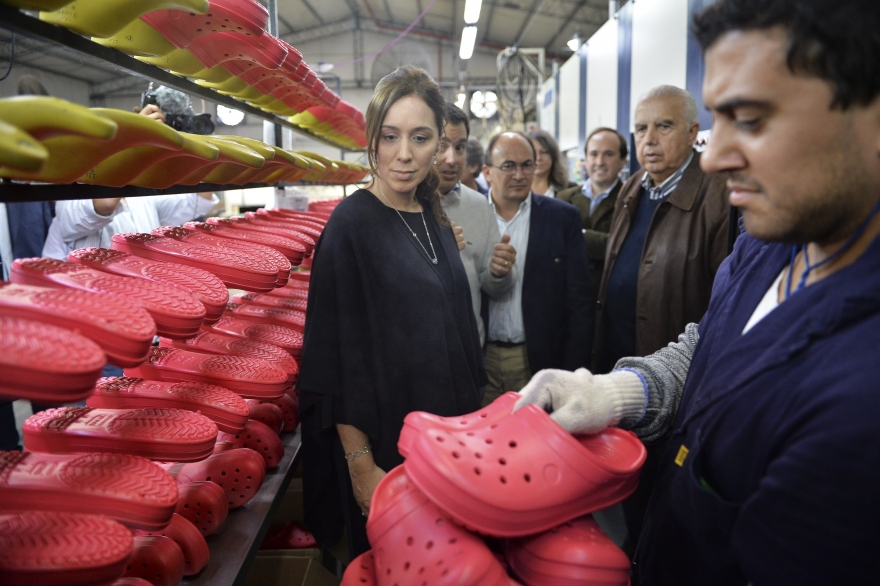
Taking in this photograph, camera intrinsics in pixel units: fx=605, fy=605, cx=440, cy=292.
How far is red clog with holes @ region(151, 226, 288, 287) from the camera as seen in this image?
1.54m

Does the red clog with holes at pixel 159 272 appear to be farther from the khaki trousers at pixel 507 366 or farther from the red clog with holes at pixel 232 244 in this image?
the khaki trousers at pixel 507 366

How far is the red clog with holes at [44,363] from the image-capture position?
26.7 inches

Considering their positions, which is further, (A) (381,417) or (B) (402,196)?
(B) (402,196)

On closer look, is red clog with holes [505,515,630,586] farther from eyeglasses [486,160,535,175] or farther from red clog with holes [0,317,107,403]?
eyeglasses [486,160,535,175]

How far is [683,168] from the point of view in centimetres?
268

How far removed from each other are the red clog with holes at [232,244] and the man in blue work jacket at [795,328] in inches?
42.0

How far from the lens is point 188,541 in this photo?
3.85 ft

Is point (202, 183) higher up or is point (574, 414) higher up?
point (202, 183)

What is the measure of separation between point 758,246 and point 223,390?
1.17 metres

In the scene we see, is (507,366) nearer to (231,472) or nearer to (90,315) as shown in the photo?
(231,472)

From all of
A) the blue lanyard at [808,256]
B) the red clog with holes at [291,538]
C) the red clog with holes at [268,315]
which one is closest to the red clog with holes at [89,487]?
the red clog with holes at [268,315]

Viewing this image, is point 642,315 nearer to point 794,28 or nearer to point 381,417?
point 381,417

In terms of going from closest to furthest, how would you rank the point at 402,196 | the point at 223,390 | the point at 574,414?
the point at 574,414, the point at 223,390, the point at 402,196

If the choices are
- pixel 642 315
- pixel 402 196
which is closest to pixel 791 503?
pixel 402 196
